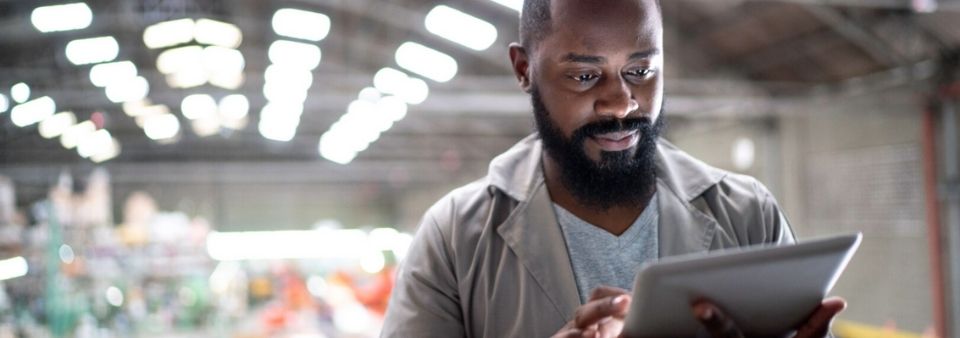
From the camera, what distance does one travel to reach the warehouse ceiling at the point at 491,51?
391 inches

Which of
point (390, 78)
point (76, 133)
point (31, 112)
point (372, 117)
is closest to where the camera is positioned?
point (390, 78)

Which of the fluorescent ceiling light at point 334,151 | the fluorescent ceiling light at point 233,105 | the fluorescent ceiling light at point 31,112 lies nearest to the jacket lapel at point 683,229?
the fluorescent ceiling light at point 233,105

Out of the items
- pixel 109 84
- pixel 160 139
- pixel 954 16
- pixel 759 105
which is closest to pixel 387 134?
pixel 160 139

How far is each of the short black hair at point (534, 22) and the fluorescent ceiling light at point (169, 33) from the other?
454 inches

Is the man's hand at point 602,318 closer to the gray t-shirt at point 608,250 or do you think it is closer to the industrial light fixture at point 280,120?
the gray t-shirt at point 608,250

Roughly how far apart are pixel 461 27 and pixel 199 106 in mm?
5374

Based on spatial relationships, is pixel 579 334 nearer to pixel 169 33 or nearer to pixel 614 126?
pixel 614 126

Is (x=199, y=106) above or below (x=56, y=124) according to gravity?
below

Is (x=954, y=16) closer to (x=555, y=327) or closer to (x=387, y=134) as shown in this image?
(x=555, y=327)

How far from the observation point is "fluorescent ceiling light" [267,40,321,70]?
1529cm

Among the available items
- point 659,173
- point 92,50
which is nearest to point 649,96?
point 659,173

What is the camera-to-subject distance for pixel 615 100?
4.40ft

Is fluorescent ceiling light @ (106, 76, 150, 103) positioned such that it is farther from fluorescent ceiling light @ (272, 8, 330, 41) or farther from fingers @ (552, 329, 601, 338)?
fingers @ (552, 329, 601, 338)

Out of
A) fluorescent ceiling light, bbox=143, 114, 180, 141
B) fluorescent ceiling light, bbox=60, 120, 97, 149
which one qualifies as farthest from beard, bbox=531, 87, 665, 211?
fluorescent ceiling light, bbox=60, 120, 97, 149
